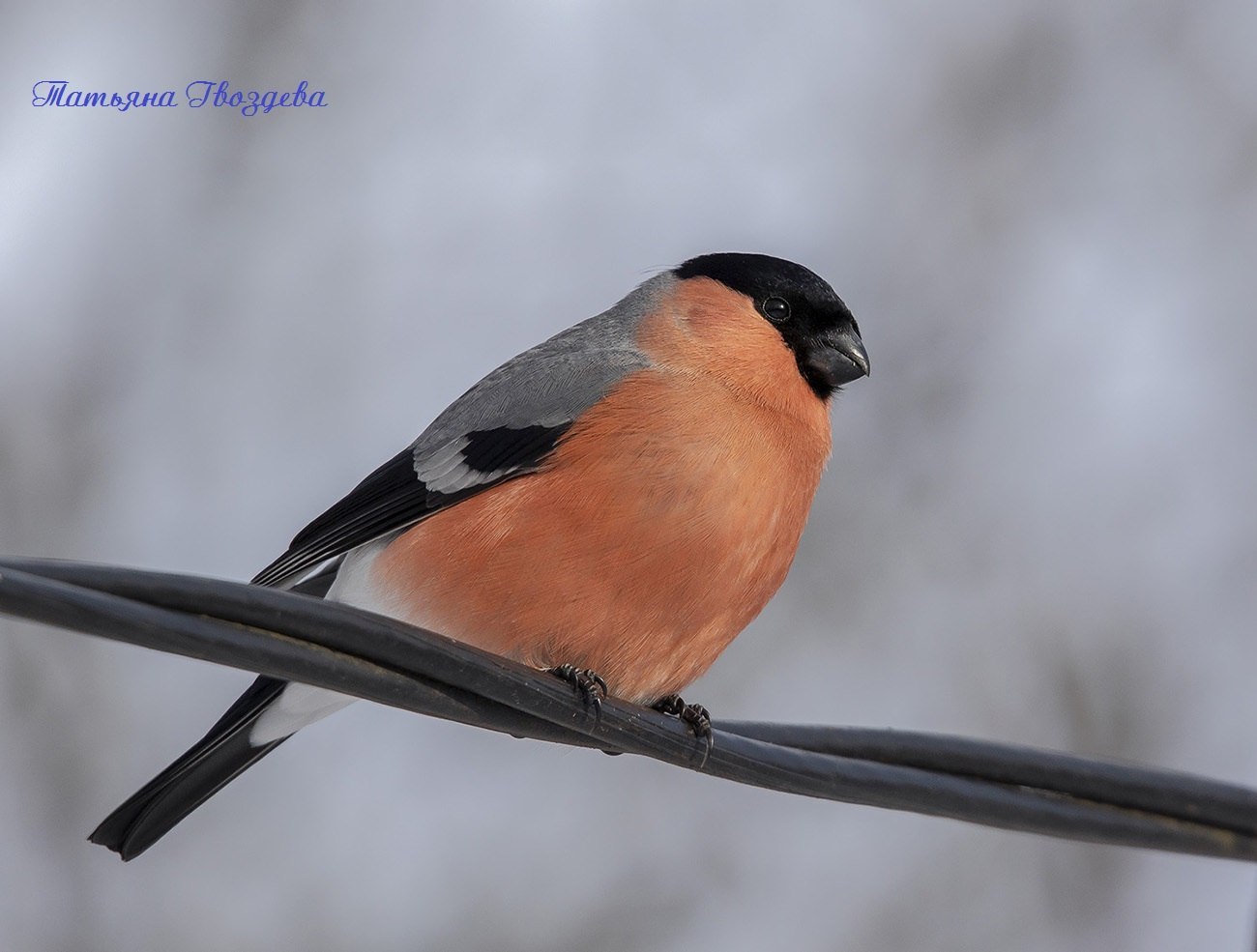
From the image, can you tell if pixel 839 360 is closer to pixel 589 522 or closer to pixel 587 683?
pixel 589 522

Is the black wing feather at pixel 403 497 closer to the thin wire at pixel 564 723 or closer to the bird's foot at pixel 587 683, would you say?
the bird's foot at pixel 587 683

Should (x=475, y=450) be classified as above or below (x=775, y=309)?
below

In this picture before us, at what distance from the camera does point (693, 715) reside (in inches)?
128

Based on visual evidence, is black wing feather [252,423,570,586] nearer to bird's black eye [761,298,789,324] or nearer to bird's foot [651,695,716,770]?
bird's foot [651,695,716,770]

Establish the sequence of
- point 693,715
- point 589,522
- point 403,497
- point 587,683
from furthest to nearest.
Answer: point 403,497
point 589,522
point 693,715
point 587,683

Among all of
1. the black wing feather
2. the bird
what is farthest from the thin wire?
the black wing feather

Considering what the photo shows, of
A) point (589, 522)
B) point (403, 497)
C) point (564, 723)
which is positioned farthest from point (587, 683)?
point (403, 497)

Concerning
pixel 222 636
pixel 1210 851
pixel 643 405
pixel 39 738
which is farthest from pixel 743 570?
pixel 39 738

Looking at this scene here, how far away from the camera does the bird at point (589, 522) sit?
3432mm

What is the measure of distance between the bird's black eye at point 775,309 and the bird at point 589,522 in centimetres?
7

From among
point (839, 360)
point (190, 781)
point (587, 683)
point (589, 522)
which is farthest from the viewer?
point (839, 360)

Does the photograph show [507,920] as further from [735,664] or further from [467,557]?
[467,557]

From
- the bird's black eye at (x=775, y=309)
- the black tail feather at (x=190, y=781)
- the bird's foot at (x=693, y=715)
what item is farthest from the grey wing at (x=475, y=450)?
the bird's foot at (x=693, y=715)

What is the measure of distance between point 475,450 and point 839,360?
1.15m
